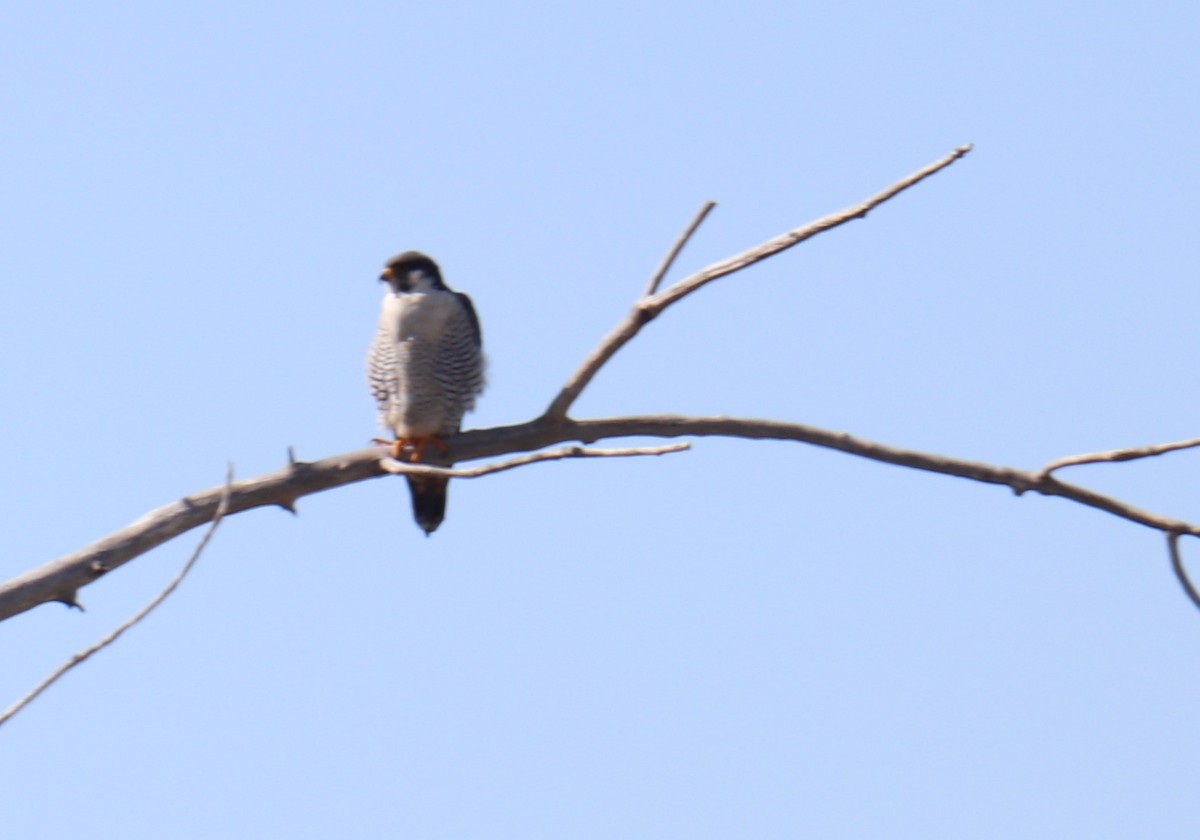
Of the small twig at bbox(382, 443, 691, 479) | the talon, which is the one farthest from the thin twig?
the talon

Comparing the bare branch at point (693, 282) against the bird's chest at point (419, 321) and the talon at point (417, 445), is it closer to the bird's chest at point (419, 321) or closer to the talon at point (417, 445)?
the talon at point (417, 445)

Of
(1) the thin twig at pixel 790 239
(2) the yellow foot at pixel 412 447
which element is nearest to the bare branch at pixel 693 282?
(1) the thin twig at pixel 790 239

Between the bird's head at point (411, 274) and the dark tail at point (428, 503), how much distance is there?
757mm

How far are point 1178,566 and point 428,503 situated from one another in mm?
3030

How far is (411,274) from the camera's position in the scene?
643cm

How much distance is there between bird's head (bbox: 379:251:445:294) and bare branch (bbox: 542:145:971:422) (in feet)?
7.36

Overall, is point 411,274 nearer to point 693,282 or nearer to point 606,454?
point 693,282

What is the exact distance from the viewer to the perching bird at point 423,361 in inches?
240

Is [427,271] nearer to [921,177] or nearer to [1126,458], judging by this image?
[921,177]

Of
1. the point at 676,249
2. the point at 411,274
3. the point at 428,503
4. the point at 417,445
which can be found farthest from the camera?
the point at 411,274

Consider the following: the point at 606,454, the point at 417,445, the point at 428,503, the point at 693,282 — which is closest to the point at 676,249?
the point at 693,282

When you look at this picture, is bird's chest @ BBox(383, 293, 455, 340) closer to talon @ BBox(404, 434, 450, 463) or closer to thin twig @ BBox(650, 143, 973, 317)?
talon @ BBox(404, 434, 450, 463)

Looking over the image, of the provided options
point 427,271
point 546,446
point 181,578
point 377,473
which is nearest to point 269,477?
point 377,473

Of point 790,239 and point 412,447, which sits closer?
point 790,239
